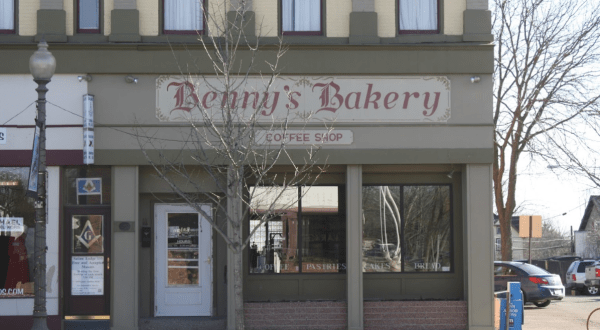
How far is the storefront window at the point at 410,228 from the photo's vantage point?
1596cm

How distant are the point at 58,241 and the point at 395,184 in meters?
6.58

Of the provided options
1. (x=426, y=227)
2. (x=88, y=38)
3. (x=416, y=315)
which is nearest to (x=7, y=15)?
(x=88, y=38)

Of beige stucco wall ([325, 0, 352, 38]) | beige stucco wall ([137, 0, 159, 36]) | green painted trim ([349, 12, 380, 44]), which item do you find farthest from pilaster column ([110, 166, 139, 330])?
green painted trim ([349, 12, 380, 44])

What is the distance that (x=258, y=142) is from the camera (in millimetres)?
15117

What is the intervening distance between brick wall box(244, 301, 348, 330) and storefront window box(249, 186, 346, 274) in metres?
0.84

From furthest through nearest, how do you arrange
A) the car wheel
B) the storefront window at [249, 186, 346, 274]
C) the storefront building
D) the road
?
the car wheel < the road < the storefront window at [249, 186, 346, 274] < the storefront building

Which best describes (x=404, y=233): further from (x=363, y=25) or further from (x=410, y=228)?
(x=363, y=25)

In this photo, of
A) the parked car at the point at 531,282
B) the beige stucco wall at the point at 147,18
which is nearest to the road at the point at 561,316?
the parked car at the point at 531,282

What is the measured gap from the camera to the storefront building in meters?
15.1

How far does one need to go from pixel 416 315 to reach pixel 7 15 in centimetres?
973

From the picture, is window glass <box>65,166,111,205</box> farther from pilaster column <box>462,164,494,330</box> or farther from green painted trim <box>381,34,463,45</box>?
pilaster column <box>462,164,494,330</box>

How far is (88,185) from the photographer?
15.4 metres

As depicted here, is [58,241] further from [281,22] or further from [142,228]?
[281,22]

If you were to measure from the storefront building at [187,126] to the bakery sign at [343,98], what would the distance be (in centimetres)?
3
